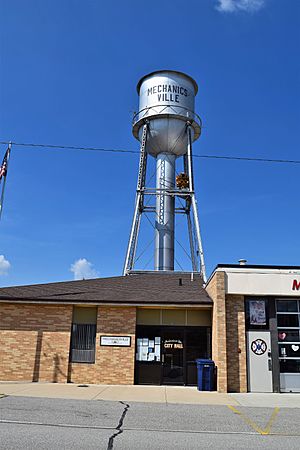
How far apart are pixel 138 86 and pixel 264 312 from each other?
16505 millimetres

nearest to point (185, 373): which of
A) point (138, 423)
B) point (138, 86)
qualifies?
point (138, 423)

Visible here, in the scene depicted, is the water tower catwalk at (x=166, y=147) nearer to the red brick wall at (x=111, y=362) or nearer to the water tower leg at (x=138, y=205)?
the water tower leg at (x=138, y=205)

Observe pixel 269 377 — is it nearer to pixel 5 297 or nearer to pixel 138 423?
pixel 138 423

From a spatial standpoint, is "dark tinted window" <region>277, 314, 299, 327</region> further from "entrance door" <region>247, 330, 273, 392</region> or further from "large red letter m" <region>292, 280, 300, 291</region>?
"large red letter m" <region>292, 280, 300, 291</region>

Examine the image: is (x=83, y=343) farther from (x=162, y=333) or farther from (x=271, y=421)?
(x=271, y=421)

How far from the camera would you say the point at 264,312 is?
573 inches

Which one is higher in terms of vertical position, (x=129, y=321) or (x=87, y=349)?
(x=129, y=321)


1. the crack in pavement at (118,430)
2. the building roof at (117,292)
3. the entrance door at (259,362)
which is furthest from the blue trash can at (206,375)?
the crack in pavement at (118,430)

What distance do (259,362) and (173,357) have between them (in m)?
3.12

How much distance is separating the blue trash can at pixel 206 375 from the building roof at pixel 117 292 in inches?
86.4

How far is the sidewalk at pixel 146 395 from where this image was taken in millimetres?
11461

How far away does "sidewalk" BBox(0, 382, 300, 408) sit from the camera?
37.6 ft

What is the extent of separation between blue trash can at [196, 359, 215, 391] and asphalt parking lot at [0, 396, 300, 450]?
300cm

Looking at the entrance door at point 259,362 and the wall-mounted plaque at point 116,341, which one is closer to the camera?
the entrance door at point 259,362
